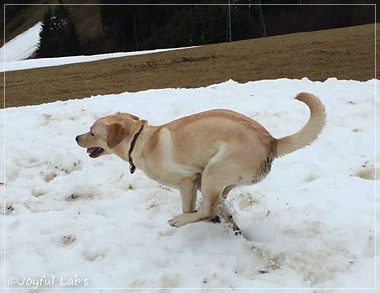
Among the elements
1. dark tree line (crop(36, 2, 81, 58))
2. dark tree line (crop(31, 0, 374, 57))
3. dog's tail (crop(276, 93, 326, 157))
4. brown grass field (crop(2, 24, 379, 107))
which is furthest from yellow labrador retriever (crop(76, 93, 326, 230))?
dark tree line (crop(36, 2, 81, 58))

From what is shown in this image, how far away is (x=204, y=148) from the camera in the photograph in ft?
14.5

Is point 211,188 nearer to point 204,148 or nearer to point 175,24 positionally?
point 204,148

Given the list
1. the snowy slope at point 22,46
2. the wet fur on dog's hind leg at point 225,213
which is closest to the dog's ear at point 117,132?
the wet fur on dog's hind leg at point 225,213

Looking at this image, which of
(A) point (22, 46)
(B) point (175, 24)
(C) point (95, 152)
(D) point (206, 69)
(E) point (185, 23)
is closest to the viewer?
(C) point (95, 152)

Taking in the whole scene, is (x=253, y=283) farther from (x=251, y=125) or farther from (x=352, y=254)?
(x=251, y=125)

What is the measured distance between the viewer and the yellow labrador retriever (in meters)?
4.29

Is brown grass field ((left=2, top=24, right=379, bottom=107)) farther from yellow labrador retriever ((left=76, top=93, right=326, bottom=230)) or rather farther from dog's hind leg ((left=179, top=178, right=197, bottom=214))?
dog's hind leg ((left=179, top=178, right=197, bottom=214))

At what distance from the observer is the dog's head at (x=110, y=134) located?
480 cm

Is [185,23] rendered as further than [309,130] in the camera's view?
Yes

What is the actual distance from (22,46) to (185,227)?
65.4 m

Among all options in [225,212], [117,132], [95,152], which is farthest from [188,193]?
[95,152]

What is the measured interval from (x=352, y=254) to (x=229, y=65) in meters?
16.5

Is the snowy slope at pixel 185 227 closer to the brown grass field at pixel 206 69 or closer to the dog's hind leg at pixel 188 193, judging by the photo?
the dog's hind leg at pixel 188 193

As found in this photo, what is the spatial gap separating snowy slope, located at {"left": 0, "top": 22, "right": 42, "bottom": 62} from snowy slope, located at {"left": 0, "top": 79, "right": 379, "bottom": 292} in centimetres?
5710
